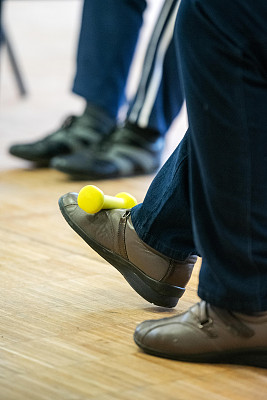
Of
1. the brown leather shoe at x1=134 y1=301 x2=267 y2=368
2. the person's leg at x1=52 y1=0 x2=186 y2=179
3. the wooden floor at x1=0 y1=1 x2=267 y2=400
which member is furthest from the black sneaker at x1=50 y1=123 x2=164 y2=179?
the brown leather shoe at x1=134 y1=301 x2=267 y2=368

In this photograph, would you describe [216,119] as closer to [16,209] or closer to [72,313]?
[72,313]

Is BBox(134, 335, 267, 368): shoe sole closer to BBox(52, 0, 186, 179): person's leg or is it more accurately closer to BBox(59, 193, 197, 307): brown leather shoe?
BBox(59, 193, 197, 307): brown leather shoe

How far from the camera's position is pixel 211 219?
85 centimetres

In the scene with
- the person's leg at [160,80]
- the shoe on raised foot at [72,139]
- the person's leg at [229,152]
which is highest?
the person's leg at [229,152]

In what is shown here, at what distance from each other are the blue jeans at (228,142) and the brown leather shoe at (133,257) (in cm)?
15

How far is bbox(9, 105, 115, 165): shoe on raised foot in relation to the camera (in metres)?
2.04

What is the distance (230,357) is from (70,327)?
21 centimetres

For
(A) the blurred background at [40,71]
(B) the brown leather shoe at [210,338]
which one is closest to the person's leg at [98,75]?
(A) the blurred background at [40,71]

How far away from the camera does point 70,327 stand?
3.23 feet

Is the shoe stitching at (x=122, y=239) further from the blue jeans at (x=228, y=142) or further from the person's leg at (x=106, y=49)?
the person's leg at (x=106, y=49)

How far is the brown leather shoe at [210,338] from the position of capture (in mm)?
883

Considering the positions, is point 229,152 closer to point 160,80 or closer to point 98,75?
point 160,80

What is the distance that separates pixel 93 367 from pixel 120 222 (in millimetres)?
255

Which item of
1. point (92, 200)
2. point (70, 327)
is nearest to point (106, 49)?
point (92, 200)
